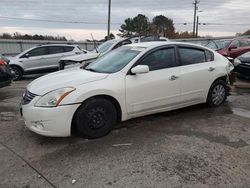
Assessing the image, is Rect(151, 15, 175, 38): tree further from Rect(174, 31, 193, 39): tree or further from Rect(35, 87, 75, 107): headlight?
Rect(35, 87, 75, 107): headlight

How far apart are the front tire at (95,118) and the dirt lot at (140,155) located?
15 cm

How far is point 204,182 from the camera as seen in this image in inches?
144

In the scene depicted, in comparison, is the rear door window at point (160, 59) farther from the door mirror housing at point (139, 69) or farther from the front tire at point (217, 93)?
the front tire at point (217, 93)

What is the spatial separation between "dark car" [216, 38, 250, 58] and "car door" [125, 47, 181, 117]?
7.51 meters

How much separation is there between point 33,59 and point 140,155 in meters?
10.8

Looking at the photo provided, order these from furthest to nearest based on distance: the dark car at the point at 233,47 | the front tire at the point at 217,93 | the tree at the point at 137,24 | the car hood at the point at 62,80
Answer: the tree at the point at 137,24, the dark car at the point at 233,47, the front tire at the point at 217,93, the car hood at the point at 62,80

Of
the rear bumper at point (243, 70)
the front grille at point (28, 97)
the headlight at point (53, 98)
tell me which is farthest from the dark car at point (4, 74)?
the rear bumper at point (243, 70)

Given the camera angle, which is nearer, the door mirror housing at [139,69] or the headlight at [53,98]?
the headlight at [53,98]

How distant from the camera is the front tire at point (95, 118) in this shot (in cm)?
488

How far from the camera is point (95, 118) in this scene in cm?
500

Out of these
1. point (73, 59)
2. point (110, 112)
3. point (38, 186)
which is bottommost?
point (38, 186)

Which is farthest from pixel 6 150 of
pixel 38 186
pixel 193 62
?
pixel 193 62

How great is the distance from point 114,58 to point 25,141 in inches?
89.3

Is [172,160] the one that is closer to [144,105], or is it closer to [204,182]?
[204,182]
